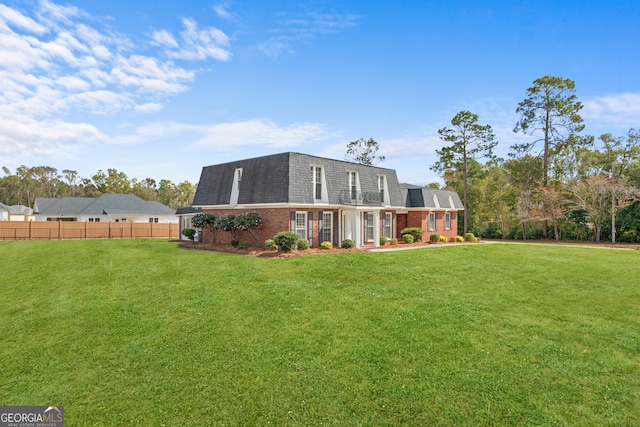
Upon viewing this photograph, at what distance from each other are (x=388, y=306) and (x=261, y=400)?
504cm

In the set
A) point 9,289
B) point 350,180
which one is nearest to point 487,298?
point 350,180

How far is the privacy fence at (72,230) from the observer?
3212 cm

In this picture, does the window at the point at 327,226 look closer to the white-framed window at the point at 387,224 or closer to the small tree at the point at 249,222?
the small tree at the point at 249,222

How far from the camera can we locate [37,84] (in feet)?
49.8

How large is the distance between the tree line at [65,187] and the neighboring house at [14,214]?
1432 cm

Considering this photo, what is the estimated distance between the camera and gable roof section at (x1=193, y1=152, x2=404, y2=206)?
20000mm

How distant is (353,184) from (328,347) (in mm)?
16021

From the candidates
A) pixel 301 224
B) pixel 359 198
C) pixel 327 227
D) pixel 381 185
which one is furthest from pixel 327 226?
pixel 381 185

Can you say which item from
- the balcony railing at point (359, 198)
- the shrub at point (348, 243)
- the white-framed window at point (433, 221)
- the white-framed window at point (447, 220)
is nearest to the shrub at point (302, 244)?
the shrub at point (348, 243)

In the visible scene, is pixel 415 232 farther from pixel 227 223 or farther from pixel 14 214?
pixel 14 214

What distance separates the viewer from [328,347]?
798cm

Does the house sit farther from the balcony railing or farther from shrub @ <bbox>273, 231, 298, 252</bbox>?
shrub @ <bbox>273, 231, 298, 252</bbox>

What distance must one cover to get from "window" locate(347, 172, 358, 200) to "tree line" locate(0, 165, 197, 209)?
5642 centimetres

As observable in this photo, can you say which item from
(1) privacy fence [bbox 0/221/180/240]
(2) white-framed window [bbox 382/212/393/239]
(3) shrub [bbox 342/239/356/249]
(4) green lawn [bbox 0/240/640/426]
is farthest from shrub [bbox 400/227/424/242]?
(1) privacy fence [bbox 0/221/180/240]
